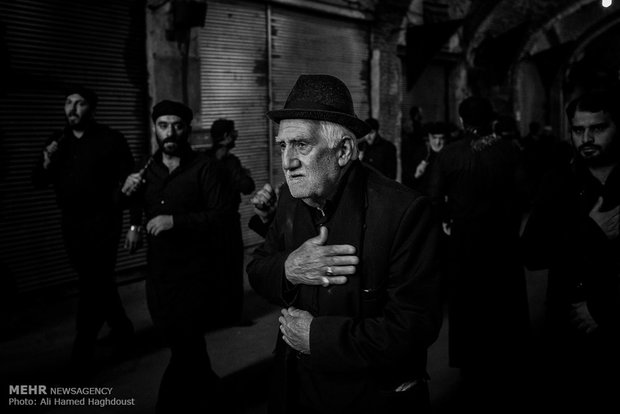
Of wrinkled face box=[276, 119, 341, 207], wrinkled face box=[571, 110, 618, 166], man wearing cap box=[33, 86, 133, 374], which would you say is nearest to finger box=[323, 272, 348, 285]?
wrinkled face box=[276, 119, 341, 207]

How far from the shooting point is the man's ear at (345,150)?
81.5 inches

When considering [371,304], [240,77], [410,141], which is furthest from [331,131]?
[410,141]

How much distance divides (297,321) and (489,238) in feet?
10.1

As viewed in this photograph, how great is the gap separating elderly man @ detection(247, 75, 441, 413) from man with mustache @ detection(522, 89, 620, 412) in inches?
38.1

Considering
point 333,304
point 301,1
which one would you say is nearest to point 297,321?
point 333,304

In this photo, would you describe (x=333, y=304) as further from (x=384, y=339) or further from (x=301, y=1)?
(x=301, y=1)

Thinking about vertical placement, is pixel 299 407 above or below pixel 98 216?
below

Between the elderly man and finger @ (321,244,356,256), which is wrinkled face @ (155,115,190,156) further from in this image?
finger @ (321,244,356,256)

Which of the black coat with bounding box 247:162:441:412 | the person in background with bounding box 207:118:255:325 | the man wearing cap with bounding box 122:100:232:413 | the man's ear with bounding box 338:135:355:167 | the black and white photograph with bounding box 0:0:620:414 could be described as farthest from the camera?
the person in background with bounding box 207:118:255:325

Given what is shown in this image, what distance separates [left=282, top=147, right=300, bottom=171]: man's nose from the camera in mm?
2059

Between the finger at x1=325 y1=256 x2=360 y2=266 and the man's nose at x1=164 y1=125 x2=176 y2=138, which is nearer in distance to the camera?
the finger at x1=325 y1=256 x2=360 y2=266

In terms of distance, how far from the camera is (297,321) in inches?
77.6

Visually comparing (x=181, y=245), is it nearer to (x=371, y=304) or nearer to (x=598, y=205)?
(x=371, y=304)

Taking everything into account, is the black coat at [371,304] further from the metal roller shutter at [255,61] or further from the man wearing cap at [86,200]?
the metal roller shutter at [255,61]
